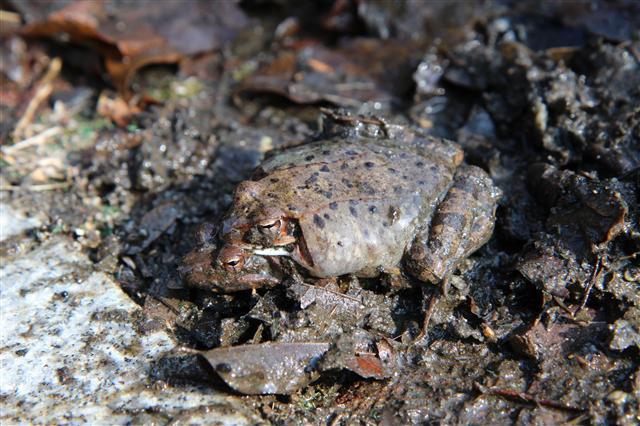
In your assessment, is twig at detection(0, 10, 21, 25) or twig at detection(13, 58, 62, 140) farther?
twig at detection(0, 10, 21, 25)

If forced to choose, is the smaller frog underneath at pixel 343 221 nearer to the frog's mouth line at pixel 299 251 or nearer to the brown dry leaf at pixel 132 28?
the frog's mouth line at pixel 299 251

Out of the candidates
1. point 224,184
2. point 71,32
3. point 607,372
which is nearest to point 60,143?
point 71,32

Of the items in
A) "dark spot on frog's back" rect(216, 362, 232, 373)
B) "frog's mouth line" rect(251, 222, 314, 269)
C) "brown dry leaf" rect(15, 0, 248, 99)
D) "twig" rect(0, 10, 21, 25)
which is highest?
"twig" rect(0, 10, 21, 25)

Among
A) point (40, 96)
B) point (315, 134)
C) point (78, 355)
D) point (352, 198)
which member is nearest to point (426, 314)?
point (352, 198)

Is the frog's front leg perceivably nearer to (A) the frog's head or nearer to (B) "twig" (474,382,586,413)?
(B) "twig" (474,382,586,413)

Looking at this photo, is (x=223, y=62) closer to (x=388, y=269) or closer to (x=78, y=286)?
(x=78, y=286)

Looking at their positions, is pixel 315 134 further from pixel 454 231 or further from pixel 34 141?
pixel 34 141

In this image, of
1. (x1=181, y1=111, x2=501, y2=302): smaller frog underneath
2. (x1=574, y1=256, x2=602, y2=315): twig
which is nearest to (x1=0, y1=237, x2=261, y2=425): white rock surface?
(x1=181, y1=111, x2=501, y2=302): smaller frog underneath
